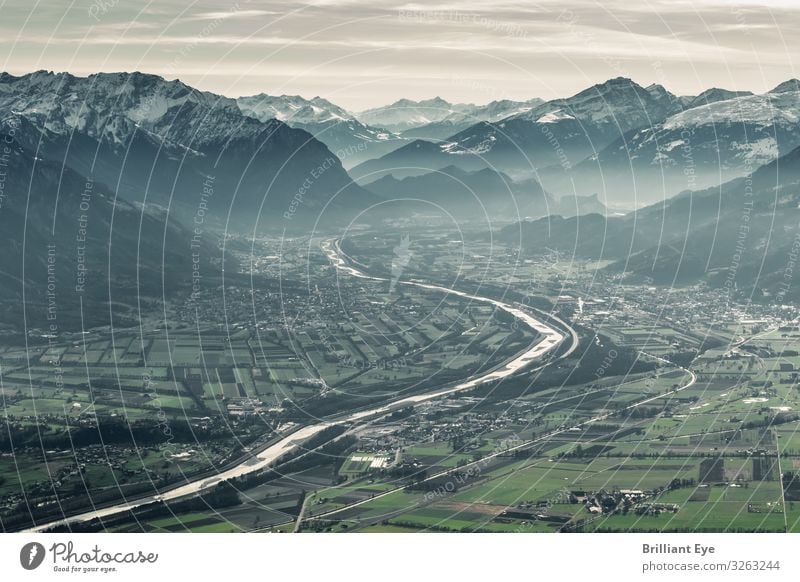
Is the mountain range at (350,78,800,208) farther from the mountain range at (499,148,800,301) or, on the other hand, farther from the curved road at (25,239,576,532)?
the curved road at (25,239,576,532)

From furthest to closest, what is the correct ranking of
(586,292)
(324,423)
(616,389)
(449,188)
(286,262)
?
(449,188)
(286,262)
(586,292)
(616,389)
(324,423)

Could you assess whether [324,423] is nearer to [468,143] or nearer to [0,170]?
[0,170]

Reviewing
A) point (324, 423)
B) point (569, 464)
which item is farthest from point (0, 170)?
point (569, 464)

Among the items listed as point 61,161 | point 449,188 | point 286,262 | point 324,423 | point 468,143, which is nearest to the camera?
point 324,423

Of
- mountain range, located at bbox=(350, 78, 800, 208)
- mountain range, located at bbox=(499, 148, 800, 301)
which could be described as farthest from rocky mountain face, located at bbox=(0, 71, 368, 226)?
mountain range, located at bbox=(499, 148, 800, 301)
